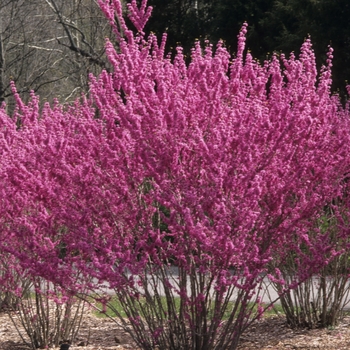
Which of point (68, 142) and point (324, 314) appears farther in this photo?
point (324, 314)

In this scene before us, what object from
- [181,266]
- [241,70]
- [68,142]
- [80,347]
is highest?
[241,70]

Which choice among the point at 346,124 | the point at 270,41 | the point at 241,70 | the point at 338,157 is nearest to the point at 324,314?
Result: the point at 346,124

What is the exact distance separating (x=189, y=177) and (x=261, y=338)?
2.80m

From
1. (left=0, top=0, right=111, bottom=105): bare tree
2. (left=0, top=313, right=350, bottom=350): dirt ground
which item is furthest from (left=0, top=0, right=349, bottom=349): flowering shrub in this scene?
(left=0, top=0, right=111, bottom=105): bare tree

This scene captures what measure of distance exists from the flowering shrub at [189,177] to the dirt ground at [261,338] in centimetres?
124

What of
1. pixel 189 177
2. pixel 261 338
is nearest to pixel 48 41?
pixel 261 338

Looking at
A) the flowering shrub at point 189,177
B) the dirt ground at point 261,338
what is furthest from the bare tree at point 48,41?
the flowering shrub at point 189,177

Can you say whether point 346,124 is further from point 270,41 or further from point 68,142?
point 270,41

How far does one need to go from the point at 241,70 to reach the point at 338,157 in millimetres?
962

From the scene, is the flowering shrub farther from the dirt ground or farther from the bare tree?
the bare tree

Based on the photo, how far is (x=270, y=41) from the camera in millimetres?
20047

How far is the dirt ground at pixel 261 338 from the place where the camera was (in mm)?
6672

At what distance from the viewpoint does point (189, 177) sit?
492cm

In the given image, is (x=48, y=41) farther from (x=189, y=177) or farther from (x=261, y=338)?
(x=189, y=177)
